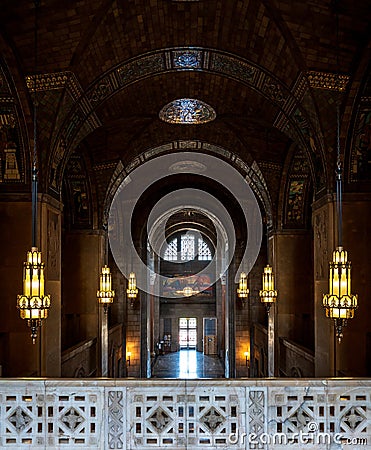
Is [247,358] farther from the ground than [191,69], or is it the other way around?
[191,69]

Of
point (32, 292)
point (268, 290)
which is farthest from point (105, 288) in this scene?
point (32, 292)

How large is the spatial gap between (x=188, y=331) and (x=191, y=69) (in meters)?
31.1

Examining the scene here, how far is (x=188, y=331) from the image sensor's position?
136ft

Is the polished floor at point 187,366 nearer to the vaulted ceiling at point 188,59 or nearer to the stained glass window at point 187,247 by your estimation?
the stained glass window at point 187,247

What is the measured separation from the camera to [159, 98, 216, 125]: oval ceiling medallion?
1562cm

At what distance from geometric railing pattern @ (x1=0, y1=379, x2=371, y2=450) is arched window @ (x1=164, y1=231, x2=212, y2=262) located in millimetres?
36524

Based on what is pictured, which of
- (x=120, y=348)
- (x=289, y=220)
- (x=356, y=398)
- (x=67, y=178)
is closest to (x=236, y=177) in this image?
(x=289, y=220)

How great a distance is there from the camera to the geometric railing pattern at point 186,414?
19.8ft

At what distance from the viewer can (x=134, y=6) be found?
32.7 feet

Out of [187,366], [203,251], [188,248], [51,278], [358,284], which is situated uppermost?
[188,248]

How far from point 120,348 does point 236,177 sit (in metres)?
8.67

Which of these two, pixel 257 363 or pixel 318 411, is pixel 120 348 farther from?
pixel 318 411

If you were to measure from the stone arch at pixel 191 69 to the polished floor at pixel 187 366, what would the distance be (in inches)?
721

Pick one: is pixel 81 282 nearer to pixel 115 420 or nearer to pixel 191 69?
pixel 191 69
